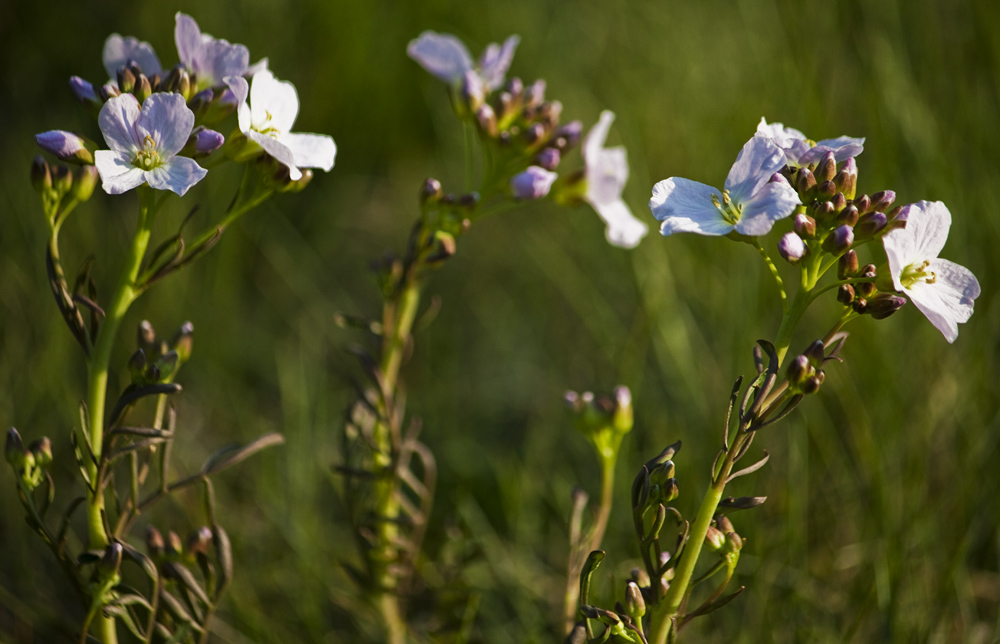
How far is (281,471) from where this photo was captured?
2.50 meters

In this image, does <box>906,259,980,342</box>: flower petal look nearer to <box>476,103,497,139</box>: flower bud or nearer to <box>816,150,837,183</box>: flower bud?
<box>816,150,837,183</box>: flower bud

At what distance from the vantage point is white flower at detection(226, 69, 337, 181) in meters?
1.31

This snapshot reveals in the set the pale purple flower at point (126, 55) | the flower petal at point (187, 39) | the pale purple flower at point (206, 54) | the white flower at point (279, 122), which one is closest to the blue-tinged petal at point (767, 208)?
the white flower at point (279, 122)

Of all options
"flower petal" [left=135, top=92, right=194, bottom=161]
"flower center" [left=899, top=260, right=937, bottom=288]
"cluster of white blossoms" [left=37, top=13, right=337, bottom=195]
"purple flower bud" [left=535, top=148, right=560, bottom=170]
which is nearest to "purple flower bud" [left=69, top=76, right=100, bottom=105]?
"cluster of white blossoms" [left=37, top=13, right=337, bottom=195]

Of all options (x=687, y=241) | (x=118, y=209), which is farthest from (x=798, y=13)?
(x=118, y=209)

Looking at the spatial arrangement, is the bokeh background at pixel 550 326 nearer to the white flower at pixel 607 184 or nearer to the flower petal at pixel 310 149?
the white flower at pixel 607 184

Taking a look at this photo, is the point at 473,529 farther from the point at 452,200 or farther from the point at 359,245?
the point at 359,245

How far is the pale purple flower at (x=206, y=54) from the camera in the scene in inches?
55.2

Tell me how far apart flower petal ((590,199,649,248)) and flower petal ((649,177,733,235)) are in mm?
531

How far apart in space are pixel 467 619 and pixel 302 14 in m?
3.48

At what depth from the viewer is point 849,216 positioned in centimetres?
115

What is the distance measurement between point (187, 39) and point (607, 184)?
3.15ft

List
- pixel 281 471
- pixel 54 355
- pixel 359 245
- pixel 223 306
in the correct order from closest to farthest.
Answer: pixel 54 355 < pixel 281 471 < pixel 223 306 < pixel 359 245

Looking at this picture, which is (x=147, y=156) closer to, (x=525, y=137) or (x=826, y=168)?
(x=525, y=137)
